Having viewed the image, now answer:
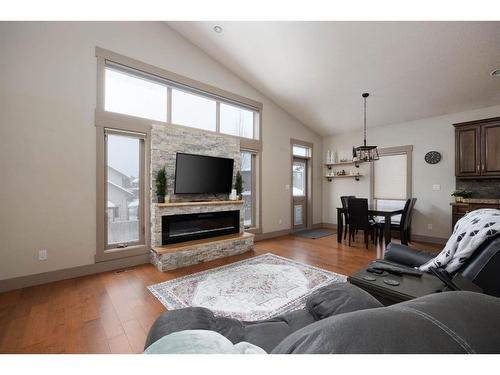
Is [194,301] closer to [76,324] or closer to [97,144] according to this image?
[76,324]

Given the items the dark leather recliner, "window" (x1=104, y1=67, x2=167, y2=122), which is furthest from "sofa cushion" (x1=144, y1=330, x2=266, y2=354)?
"window" (x1=104, y1=67, x2=167, y2=122)

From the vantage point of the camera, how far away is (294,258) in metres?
3.86

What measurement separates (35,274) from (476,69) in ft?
23.0

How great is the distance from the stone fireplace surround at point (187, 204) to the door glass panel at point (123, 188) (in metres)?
0.30

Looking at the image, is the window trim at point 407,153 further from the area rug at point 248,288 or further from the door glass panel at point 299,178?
the area rug at point 248,288

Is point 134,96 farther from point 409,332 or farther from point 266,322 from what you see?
point 409,332

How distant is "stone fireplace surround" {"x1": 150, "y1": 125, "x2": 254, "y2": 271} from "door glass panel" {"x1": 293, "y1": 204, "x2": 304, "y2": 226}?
2.12m

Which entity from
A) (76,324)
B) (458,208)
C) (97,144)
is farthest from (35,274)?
(458,208)

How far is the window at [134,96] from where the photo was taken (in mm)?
3428

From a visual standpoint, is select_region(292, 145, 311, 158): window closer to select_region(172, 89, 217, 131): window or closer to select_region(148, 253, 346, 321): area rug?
select_region(172, 89, 217, 131): window

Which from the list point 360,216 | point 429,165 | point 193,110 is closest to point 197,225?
point 193,110

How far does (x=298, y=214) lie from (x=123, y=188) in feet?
14.6

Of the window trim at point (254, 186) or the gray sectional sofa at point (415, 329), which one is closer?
the gray sectional sofa at point (415, 329)

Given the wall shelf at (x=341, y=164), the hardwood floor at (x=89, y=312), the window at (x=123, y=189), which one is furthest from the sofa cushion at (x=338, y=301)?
the wall shelf at (x=341, y=164)
